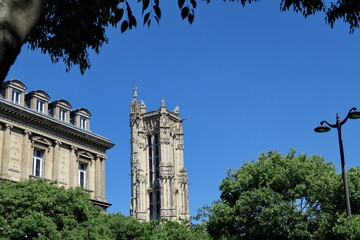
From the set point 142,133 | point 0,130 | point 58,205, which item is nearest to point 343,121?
point 58,205

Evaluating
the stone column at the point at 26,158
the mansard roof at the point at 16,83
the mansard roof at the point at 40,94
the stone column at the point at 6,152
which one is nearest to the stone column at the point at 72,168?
the stone column at the point at 26,158

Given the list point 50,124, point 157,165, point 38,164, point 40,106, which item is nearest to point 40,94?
point 40,106

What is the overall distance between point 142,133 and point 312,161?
305ft

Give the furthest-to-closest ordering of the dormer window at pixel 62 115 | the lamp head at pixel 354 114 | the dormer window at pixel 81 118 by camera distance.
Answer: the dormer window at pixel 81 118, the dormer window at pixel 62 115, the lamp head at pixel 354 114

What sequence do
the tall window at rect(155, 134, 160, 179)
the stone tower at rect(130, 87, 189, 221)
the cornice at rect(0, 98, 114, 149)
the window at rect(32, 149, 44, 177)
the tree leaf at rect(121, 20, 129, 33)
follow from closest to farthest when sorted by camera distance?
1. the tree leaf at rect(121, 20, 129, 33)
2. the cornice at rect(0, 98, 114, 149)
3. the window at rect(32, 149, 44, 177)
4. the stone tower at rect(130, 87, 189, 221)
5. the tall window at rect(155, 134, 160, 179)

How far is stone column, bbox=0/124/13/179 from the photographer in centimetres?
3281

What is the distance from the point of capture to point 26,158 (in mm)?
34781

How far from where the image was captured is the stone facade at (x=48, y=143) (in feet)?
112

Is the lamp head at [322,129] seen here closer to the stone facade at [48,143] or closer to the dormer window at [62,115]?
the stone facade at [48,143]

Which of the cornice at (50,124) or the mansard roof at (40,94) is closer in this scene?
the cornice at (50,124)

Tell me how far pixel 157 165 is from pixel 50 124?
86157 mm

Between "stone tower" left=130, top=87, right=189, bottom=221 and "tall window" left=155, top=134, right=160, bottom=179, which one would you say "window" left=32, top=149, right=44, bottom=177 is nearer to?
"stone tower" left=130, top=87, right=189, bottom=221

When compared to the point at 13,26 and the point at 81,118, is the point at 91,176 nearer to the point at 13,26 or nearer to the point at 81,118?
the point at 81,118

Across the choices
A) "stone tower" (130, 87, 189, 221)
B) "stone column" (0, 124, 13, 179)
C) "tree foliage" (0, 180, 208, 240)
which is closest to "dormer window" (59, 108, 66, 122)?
"stone column" (0, 124, 13, 179)
